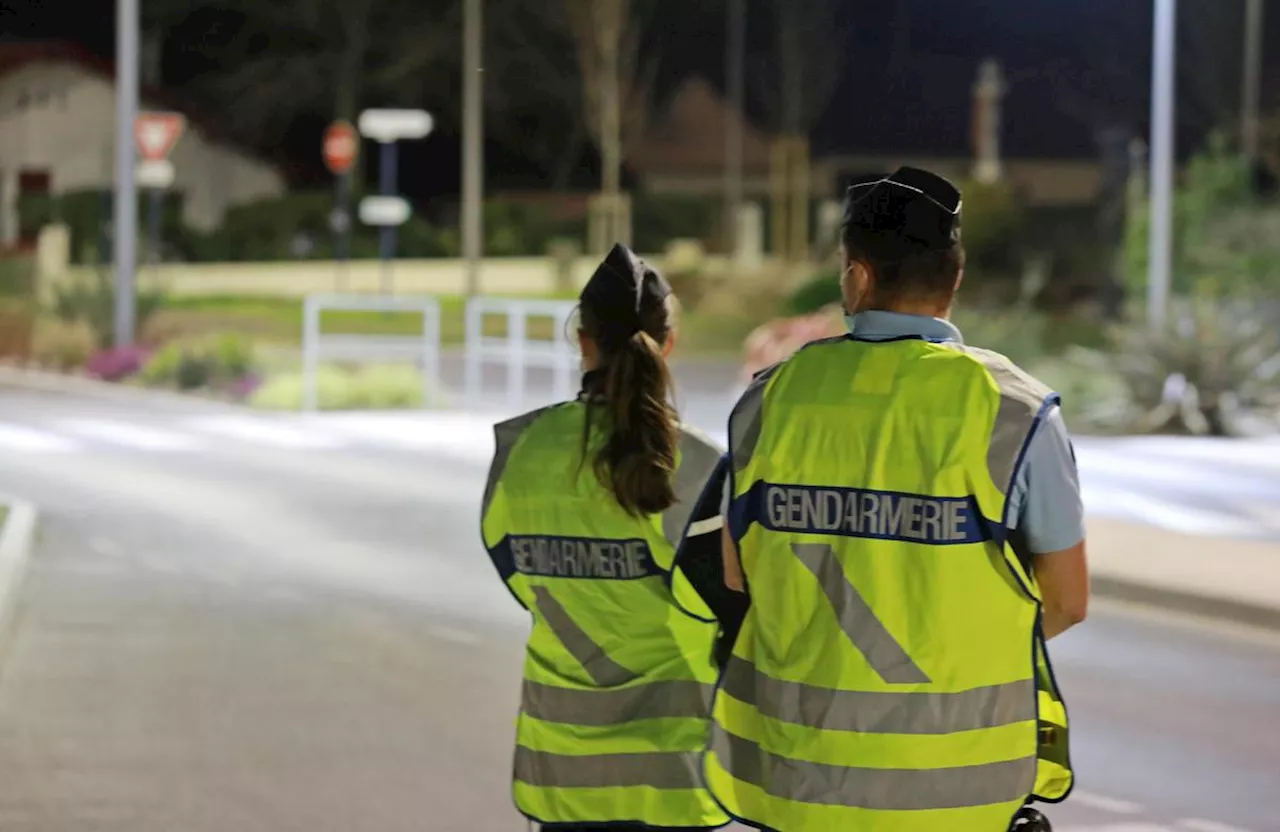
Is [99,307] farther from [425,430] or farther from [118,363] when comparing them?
[425,430]

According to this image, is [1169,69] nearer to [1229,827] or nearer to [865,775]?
[1229,827]

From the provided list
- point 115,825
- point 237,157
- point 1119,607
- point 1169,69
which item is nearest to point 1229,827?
point 115,825

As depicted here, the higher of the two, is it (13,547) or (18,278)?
(13,547)

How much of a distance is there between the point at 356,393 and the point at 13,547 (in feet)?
40.6

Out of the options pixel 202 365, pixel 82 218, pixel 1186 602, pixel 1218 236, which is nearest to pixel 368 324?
pixel 82 218

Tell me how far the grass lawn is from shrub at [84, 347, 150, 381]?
32.5 feet

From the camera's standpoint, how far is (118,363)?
98.1 feet

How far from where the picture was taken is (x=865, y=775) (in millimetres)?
3549

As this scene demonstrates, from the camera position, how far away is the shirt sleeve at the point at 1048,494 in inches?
139

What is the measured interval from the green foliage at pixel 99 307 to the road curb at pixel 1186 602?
22399 millimetres

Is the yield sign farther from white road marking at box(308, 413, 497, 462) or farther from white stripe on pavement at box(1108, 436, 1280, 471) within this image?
white stripe on pavement at box(1108, 436, 1280, 471)

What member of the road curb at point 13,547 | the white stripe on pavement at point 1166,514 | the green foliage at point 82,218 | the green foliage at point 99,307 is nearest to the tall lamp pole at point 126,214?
the green foliage at point 99,307

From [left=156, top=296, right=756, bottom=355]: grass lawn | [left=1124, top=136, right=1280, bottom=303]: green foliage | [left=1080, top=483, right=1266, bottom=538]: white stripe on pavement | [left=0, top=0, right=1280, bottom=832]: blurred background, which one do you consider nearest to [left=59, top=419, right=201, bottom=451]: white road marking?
[left=0, top=0, right=1280, bottom=832]: blurred background

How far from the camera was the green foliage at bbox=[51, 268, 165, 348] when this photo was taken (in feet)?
109
